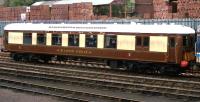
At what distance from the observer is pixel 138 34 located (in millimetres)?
23609

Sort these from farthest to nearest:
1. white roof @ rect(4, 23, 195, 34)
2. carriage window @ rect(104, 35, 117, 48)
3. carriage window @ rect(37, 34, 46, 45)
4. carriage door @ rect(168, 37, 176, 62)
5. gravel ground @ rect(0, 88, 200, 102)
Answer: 1. carriage window @ rect(37, 34, 46, 45)
2. carriage window @ rect(104, 35, 117, 48)
3. white roof @ rect(4, 23, 195, 34)
4. carriage door @ rect(168, 37, 176, 62)
5. gravel ground @ rect(0, 88, 200, 102)

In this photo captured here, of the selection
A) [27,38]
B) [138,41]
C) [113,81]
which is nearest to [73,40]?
[27,38]

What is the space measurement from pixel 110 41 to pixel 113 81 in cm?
522

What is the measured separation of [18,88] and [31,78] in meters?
3.12

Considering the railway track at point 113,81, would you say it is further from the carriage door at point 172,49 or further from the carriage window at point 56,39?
the carriage window at point 56,39

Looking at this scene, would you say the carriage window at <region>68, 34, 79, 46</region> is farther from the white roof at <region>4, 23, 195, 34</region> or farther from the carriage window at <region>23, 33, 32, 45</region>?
the carriage window at <region>23, 33, 32, 45</region>

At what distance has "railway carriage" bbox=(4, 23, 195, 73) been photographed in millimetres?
22234

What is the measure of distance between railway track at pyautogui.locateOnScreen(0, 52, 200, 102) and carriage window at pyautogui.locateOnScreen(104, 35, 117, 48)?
2.33 metres

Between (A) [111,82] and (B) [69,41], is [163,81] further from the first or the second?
(B) [69,41]

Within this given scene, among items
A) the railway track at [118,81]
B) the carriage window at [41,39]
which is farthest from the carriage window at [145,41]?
the carriage window at [41,39]

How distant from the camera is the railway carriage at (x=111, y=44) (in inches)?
875

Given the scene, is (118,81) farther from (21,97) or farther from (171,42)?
(21,97)

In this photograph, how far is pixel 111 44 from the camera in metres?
25.0

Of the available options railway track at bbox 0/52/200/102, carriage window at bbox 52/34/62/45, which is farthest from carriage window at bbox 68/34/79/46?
railway track at bbox 0/52/200/102
